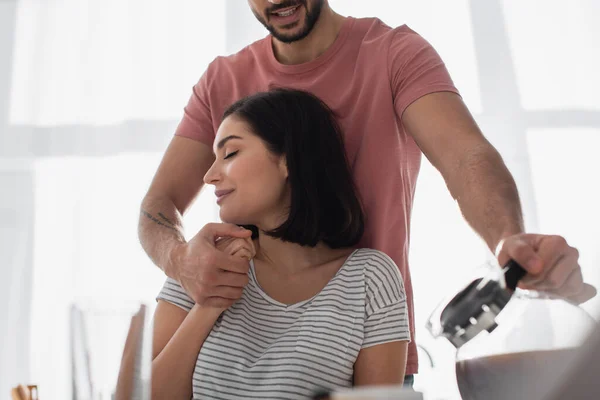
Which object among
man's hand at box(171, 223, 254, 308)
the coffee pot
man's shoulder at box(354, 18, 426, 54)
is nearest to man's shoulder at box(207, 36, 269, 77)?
man's shoulder at box(354, 18, 426, 54)

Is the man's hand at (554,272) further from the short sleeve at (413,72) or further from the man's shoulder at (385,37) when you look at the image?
the man's shoulder at (385,37)

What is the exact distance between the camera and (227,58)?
173 centimetres

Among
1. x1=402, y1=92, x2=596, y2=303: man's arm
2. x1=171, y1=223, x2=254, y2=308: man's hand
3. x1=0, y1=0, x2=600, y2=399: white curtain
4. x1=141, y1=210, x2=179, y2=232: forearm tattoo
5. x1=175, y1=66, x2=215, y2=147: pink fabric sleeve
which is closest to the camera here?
x1=402, y1=92, x2=596, y2=303: man's arm

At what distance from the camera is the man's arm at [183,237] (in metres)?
1.19

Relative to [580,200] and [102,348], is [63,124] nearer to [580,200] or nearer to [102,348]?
[580,200]

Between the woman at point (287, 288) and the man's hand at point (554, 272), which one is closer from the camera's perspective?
the man's hand at point (554, 272)

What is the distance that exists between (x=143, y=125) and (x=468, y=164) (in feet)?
5.58

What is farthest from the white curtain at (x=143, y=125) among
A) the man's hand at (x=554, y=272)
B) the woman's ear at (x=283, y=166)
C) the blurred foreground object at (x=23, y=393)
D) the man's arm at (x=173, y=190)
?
the man's hand at (x=554, y=272)

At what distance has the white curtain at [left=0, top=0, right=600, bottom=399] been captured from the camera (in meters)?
2.34

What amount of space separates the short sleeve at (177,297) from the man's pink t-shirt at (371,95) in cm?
40

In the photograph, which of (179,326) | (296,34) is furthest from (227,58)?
(179,326)

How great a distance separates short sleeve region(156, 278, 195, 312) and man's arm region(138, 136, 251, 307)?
1.1 inches

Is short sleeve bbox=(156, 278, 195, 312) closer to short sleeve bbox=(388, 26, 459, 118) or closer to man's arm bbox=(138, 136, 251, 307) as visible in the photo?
man's arm bbox=(138, 136, 251, 307)

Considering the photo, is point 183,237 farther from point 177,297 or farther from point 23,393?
point 23,393
